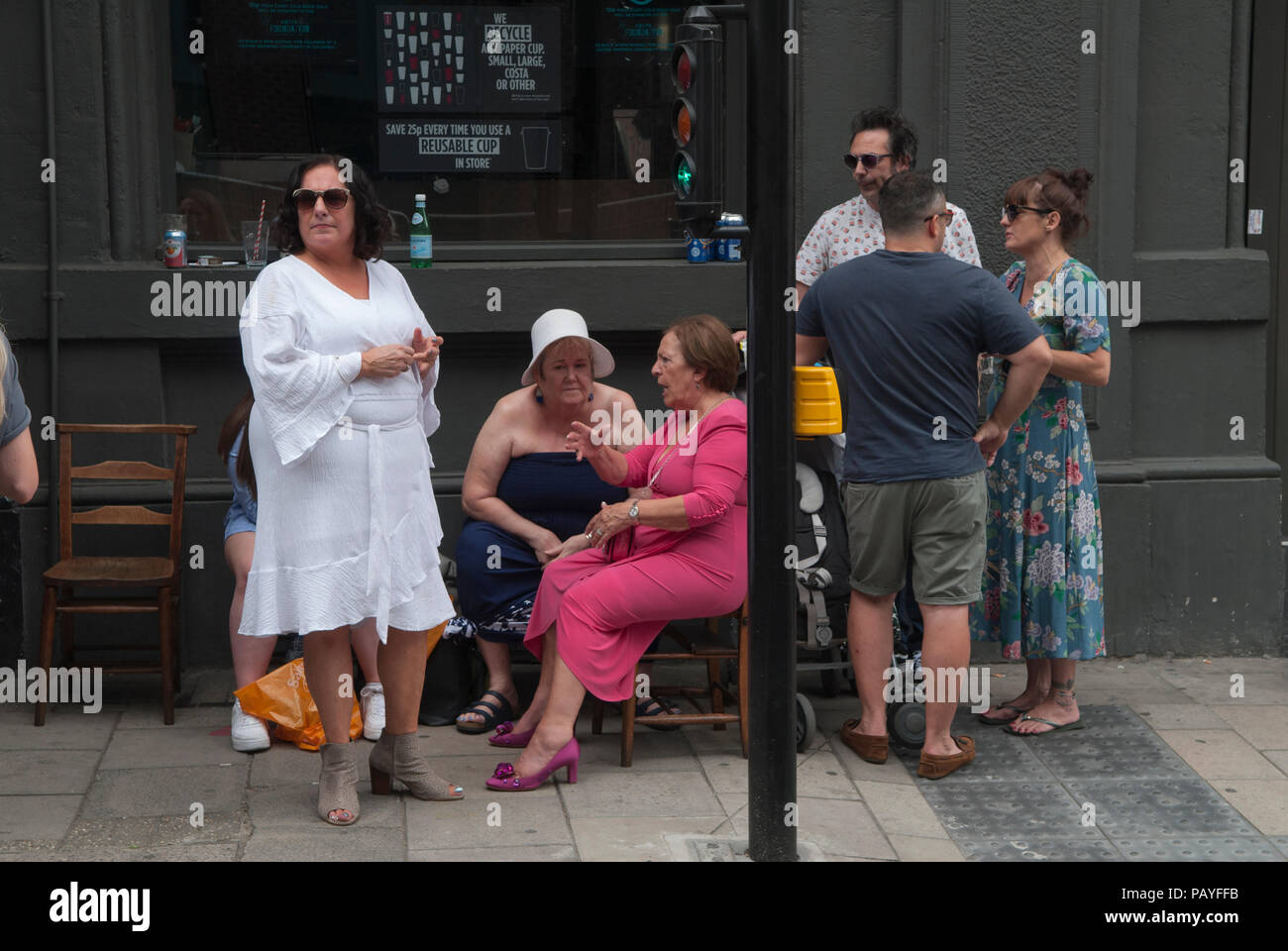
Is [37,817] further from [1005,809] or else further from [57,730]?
[1005,809]

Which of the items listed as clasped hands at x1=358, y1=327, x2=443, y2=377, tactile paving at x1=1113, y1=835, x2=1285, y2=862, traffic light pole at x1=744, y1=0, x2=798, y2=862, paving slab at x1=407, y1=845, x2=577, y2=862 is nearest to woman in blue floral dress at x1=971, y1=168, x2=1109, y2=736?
tactile paving at x1=1113, y1=835, x2=1285, y2=862

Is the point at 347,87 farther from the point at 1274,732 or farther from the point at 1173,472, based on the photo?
the point at 1274,732

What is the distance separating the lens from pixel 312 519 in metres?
4.66

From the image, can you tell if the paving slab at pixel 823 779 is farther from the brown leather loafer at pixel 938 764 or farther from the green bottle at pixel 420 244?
the green bottle at pixel 420 244

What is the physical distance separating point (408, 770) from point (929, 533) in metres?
1.84

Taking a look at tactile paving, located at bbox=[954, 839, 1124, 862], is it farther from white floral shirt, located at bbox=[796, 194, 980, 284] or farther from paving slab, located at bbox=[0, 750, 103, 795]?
paving slab, located at bbox=[0, 750, 103, 795]

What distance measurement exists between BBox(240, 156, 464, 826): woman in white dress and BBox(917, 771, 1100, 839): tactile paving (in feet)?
5.65

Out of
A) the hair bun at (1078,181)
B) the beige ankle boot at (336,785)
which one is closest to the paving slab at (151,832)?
the beige ankle boot at (336,785)

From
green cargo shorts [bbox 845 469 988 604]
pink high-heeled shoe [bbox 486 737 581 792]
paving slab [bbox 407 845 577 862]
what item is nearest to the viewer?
paving slab [bbox 407 845 577 862]

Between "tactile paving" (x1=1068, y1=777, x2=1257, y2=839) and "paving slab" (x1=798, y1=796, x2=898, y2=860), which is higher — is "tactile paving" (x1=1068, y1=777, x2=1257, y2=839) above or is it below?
below

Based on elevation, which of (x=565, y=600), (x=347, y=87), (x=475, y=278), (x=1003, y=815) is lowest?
(x=1003, y=815)

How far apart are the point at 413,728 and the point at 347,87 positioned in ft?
9.53

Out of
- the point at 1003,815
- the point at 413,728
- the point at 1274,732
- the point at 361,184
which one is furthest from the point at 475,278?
the point at 1274,732

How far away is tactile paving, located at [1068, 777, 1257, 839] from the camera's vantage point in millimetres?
4809
